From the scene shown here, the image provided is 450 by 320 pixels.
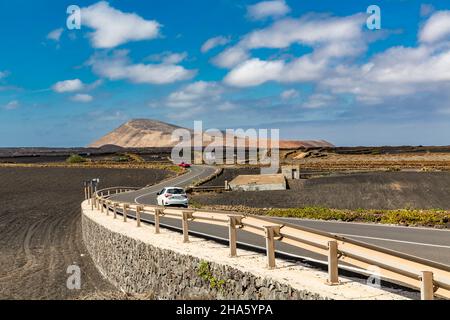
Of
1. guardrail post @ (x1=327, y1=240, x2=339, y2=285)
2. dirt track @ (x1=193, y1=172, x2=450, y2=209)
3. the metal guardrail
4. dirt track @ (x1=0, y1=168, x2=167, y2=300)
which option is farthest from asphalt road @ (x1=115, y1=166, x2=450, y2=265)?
dirt track @ (x1=193, y1=172, x2=450, y2=209)

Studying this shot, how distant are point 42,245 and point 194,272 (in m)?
17.8

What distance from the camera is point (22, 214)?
126 feet

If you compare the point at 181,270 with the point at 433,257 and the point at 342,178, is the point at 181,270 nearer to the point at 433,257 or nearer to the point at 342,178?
the point at 433,257

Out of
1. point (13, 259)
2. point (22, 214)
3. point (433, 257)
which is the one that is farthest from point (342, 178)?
point (433, 257)

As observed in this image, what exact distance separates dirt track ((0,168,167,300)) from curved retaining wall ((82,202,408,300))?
3.35 ft

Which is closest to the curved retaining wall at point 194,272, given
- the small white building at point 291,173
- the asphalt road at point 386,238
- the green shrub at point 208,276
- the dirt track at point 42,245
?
the green shrub at point 208,276

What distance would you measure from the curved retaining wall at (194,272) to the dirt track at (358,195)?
25.2m

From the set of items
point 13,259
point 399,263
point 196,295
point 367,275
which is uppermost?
point 399,263

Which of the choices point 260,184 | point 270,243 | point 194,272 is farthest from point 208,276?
point 260,184

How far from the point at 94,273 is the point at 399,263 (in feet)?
47.0

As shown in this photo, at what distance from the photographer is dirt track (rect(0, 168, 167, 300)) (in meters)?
16.9

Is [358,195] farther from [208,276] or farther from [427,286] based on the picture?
[427,286]

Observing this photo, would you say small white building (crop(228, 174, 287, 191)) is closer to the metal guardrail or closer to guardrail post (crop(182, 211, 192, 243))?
guardrail post (crop(182, 211, 192, 243))

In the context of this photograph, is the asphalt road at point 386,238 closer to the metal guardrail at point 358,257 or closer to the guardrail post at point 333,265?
the metal guardrail at point 358,257
